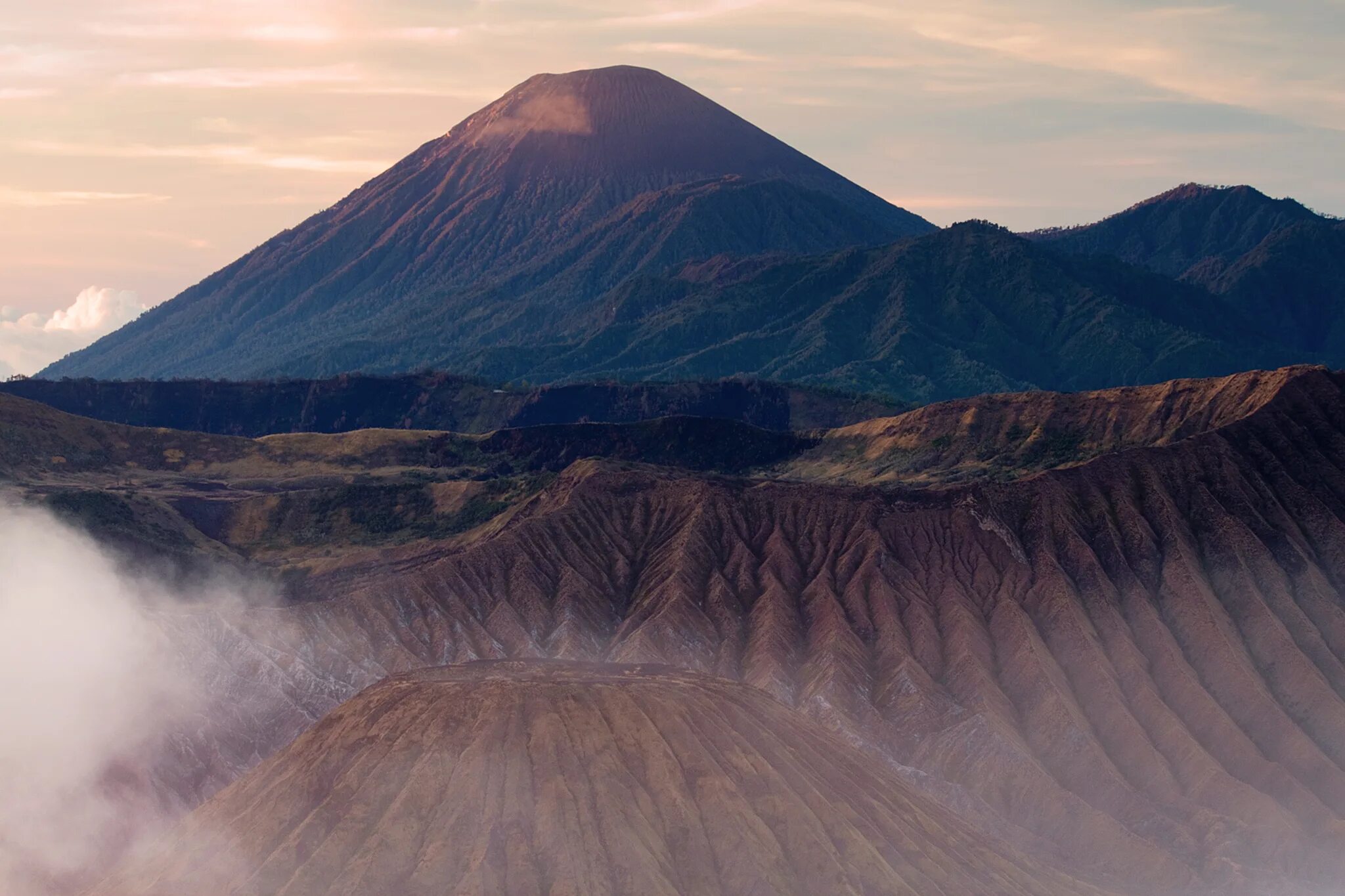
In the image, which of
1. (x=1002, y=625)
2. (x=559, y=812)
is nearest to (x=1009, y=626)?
(x=1002, y=625)

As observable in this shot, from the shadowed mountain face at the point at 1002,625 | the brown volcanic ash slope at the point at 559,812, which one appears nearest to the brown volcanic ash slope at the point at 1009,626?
the shadowed mountain face at the point at 1002,625

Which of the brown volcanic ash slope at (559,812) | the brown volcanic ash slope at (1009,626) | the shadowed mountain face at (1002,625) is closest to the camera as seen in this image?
the brown volcanic ash slope at (559,812)

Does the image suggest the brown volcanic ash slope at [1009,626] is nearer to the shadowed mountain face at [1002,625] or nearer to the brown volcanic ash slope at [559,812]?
the shadowed mountain face at [1002,625]

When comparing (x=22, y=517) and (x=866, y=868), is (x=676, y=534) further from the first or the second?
(x=866, y=868)

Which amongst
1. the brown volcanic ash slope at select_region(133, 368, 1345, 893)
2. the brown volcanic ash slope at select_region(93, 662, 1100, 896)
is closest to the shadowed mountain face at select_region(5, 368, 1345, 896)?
the brown volcanic ash slope at select_region(133, 368, 1345, 893)

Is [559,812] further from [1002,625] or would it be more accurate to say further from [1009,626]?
[1002,625]

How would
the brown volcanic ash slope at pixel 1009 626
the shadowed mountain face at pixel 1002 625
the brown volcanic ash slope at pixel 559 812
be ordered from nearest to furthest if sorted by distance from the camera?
the brown volcanic ash slope at pixel 559 812 < the shadowed mountain face at pixel 1002 625 < the brown volcanic ash slope at pixel 1009 626
